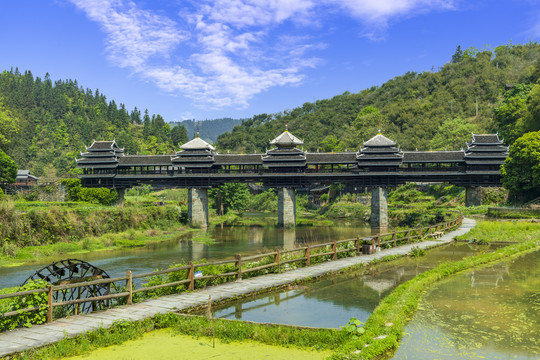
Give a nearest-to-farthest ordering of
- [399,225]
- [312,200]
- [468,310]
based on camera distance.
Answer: [468,310] < [399,225] < [312,200]

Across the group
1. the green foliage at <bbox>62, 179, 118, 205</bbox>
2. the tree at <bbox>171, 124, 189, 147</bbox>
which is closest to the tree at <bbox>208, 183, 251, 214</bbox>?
the green foliage at <bbox>62, 179, 118, 205</bbox>

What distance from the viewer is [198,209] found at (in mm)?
60969

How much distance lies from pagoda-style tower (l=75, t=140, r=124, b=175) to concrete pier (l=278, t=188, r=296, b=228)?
23.7 metres

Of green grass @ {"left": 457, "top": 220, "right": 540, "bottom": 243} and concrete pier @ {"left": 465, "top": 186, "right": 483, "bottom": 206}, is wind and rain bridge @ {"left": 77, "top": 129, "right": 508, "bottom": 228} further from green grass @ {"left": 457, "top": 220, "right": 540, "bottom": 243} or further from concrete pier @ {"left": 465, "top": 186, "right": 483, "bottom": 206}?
green grass @ {"left": 457, "top": 220, "right": 540, "bottom": 243}

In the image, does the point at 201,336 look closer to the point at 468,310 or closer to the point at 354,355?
the point at 354,355

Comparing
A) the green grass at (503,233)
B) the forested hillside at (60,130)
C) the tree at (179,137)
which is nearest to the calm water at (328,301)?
the green grass at (503,233)

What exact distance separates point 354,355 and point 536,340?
470cm

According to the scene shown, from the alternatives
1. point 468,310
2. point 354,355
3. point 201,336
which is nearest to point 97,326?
point 201,336

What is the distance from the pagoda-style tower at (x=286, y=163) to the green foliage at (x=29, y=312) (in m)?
47.7

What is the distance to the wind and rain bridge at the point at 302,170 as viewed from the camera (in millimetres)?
60094

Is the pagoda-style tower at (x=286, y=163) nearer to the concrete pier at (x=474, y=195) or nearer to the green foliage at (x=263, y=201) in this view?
the concrete pier at (x=474, y=195)

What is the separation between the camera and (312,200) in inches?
3826

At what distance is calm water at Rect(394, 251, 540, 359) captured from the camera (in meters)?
10.3

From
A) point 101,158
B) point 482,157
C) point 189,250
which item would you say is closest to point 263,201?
point 101,158
